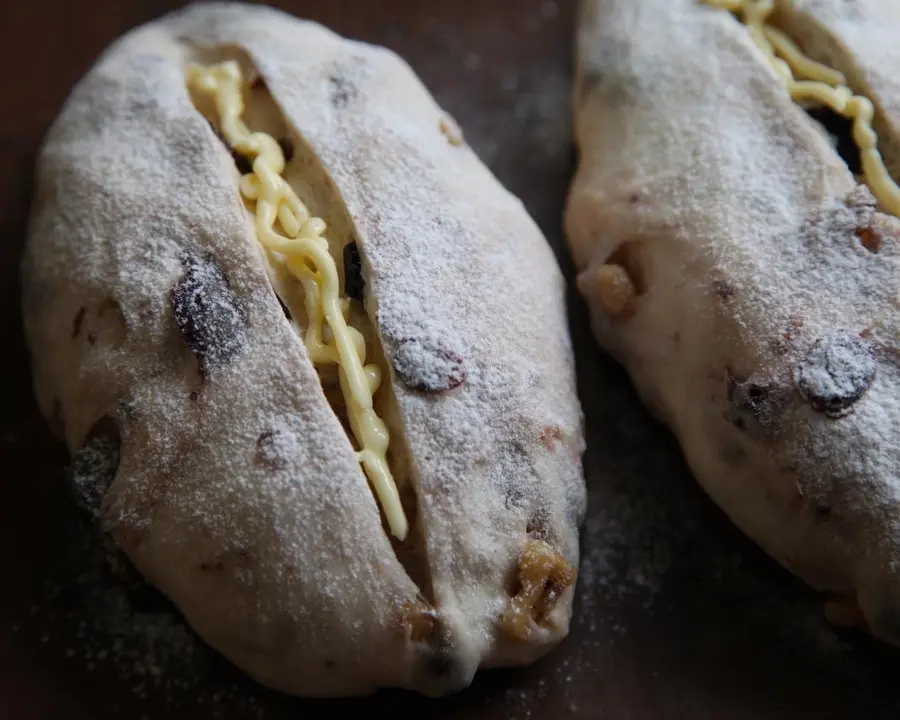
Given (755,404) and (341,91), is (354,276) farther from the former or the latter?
(755,404)

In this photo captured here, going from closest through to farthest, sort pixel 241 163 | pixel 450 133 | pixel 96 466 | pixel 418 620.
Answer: pixel 418 620 → pixel 96 466 → pixel 241 163 → pixel 450 133

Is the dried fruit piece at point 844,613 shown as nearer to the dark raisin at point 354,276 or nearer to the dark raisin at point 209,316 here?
the dark raisin at point 354,276

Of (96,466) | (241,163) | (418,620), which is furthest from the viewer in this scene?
(241,163)

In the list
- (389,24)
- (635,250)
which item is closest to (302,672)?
(635,250)

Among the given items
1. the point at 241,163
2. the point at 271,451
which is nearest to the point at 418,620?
the point at 271,451

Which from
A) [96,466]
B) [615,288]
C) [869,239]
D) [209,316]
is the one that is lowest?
[96,466]

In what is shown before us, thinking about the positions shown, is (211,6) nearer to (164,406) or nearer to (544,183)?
(544,183)

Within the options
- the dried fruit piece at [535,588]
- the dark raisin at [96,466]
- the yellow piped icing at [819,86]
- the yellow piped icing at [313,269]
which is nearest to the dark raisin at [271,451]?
the yellow piped icing at [313,269]
